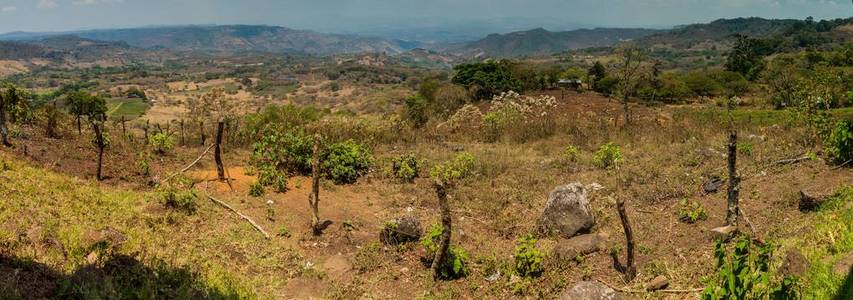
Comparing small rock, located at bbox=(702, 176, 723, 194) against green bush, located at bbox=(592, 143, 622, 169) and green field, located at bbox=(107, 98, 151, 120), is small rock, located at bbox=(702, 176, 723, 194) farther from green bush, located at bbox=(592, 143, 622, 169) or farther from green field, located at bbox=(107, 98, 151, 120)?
green field, located at bbox=(107, 98, 151, 120)

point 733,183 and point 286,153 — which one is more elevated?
point 733,183

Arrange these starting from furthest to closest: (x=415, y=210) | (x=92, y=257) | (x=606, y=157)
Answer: (x=606, y=157), (x=415, y=210), (x=92, y=257)

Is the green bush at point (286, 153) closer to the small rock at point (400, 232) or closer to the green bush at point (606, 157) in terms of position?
the small rock at point (400, 232)

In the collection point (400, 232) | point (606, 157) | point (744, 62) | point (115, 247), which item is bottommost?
point (400, 232)

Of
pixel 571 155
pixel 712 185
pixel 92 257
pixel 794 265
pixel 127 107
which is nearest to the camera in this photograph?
pixel 794 265

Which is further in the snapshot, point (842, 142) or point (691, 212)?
point (842, 142)

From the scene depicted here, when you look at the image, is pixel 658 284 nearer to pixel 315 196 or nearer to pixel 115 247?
pixel 315 196

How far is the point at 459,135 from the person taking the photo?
52.4 ft

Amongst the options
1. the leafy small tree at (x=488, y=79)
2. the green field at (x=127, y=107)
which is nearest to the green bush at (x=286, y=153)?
the leafy small tree at (x=488, y=79)

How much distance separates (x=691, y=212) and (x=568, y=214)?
1.61 meters

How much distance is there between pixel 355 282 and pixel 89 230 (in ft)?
10.3

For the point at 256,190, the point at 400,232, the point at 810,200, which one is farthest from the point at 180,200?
the point at 810,200

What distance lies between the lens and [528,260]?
6.10 m

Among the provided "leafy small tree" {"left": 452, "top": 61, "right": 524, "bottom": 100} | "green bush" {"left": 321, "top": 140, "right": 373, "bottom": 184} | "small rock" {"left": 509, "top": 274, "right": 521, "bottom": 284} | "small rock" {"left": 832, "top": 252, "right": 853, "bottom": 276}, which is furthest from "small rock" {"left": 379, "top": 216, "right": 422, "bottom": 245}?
"leafy small tree" {"left": 452, "top": 61, "right": 524, "bottom": 100}
